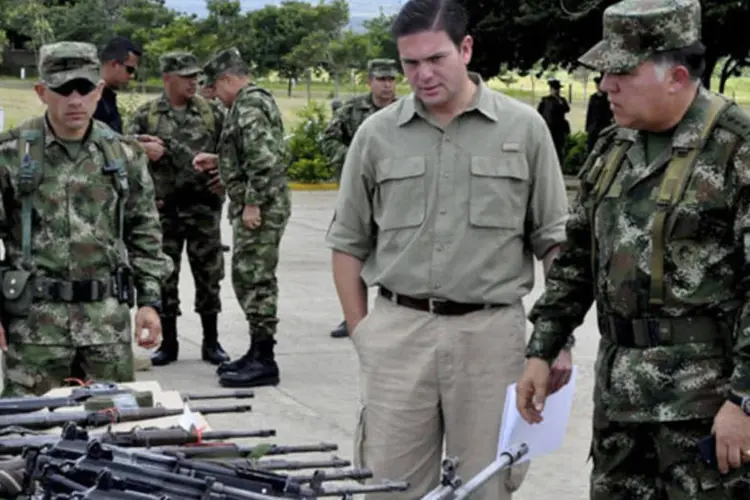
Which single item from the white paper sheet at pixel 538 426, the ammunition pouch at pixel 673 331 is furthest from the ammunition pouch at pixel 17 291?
the ammunition pouch at pixel 673 331

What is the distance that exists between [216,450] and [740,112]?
5.34 feet

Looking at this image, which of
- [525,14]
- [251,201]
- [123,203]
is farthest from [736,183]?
[525,14]

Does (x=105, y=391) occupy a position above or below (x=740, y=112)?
below

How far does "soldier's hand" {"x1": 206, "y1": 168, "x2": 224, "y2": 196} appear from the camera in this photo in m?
9.68

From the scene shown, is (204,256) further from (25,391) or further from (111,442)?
(111,442)

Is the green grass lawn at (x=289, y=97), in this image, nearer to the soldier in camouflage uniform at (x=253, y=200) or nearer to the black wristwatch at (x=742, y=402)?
the soldier in camouflage uniform at (x=253, y=200)

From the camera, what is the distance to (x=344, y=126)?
460 inches

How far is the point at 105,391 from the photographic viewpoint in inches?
184

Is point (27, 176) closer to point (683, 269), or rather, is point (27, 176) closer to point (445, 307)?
point (445, 307)

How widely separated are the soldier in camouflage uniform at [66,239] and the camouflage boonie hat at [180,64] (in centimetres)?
378

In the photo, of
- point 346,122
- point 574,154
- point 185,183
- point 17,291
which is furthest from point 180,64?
point 574,154

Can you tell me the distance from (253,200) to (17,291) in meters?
3.62

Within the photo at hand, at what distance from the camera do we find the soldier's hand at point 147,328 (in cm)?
582

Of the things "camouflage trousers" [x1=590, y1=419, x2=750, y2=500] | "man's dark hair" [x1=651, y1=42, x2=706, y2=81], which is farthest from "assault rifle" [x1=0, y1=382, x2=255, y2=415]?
"man's dark hair" [x1=651, y1=42, x2=706, y2=81]
